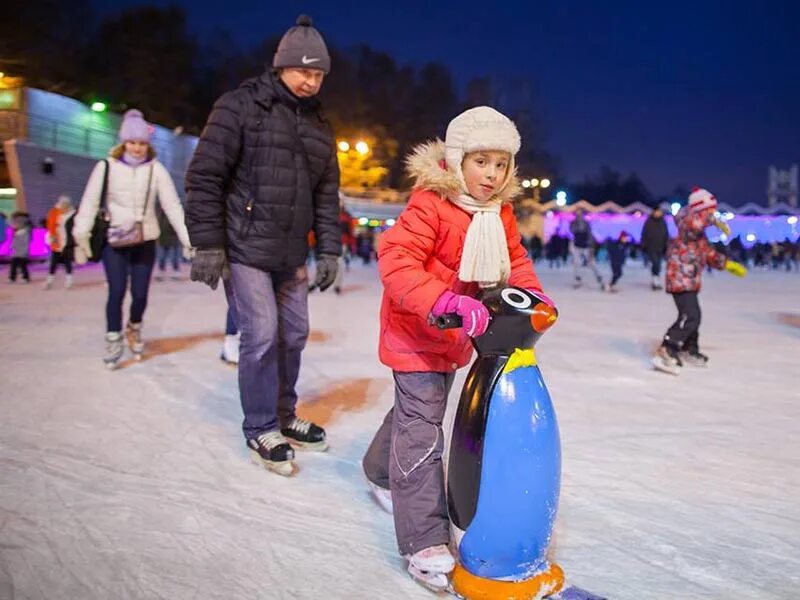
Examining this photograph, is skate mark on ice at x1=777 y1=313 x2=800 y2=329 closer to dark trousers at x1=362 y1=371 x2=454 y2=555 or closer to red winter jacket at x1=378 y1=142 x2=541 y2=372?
red winter jacket at x1=378 y1=142 x2=541 y2=372

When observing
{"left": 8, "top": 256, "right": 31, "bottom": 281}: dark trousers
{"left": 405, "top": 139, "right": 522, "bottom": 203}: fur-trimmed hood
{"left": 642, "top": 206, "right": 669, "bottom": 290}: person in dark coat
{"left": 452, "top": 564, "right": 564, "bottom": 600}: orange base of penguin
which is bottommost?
{"left": 8, "top": 256, "right": 31, "bottom": 281}: dark trousers

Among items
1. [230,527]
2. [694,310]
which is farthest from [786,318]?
[230,527]

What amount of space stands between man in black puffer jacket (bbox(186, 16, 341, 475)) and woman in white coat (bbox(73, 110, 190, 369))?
6.46 ft

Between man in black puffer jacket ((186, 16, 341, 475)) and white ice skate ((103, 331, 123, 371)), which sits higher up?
man in black puffer jacket ((186, 16, 341, 475))

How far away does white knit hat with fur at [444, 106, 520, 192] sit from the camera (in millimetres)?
2197

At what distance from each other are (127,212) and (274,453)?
2.67 metres

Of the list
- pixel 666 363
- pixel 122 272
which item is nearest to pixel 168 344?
pixel 122 272

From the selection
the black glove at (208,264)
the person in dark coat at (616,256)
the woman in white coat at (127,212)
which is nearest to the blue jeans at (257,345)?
the black glove at (208,264)

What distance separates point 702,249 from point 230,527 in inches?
170

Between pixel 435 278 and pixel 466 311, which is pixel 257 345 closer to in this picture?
pixel 435 278

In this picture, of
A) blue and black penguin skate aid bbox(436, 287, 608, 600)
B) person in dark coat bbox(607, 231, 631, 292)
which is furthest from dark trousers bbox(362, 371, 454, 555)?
person in dark coat bbox(607, 231, 631, 292)

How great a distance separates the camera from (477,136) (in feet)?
7.21

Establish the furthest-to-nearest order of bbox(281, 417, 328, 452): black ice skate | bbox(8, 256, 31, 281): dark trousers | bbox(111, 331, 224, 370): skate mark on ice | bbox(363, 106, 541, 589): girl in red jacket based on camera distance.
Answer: bbox(8, 256, 31, 281): dark trousers
bbox(111, 331, 224, 370): skate mark on ice
bbox(281, 417, 328, 452): black ice skate
bbox(363, 106, 541, 589): girl in red jacket

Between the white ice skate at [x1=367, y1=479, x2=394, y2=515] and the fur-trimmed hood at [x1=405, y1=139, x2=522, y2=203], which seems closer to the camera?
the fur-trimmed hood at [x1=405, y1=139, x2=522, y2=203]
